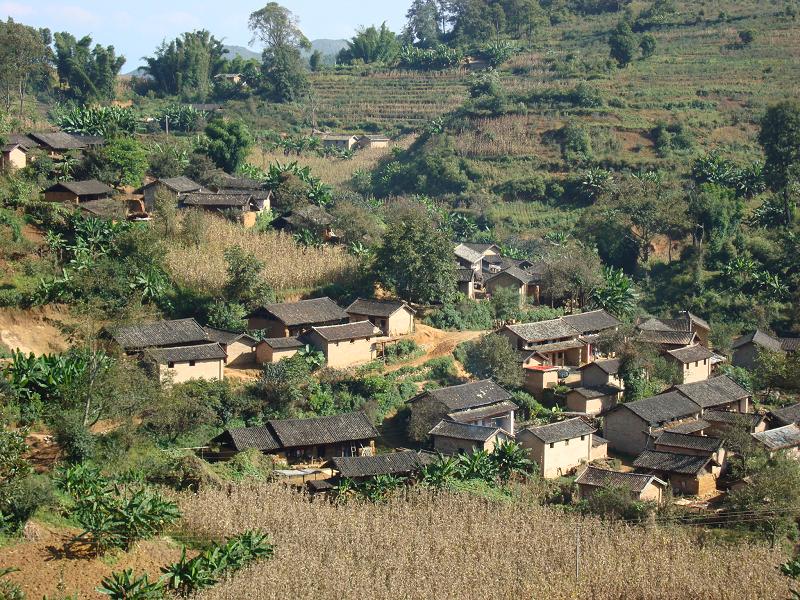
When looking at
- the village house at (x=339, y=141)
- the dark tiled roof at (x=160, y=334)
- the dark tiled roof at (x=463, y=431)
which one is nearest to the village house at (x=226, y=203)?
the dark tiled roof at (x=160, y=334)

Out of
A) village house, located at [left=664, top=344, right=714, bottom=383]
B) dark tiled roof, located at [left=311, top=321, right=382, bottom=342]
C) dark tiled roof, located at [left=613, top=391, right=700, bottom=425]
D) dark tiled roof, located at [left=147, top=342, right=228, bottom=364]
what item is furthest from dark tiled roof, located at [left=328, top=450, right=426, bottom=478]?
village house, located at [left=664, top=344, right=714, bottom=383]

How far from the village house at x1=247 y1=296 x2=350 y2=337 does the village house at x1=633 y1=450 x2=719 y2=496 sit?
10.5 meters

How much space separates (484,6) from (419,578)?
64295mm

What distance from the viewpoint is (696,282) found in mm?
42344

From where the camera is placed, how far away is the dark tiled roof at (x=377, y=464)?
1038 inches

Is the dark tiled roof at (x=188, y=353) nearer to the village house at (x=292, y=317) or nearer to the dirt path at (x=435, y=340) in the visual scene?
the village house at (x=292, y=317)

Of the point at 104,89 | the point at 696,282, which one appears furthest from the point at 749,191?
the point at 104,89

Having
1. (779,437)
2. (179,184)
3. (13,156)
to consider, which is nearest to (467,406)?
(779,437)

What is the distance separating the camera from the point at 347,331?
107 feet

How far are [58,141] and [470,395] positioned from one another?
2087 cm

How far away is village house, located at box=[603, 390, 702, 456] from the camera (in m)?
31.0

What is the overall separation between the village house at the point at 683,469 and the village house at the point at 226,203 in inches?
701

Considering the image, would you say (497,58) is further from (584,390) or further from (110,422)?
(110,422)

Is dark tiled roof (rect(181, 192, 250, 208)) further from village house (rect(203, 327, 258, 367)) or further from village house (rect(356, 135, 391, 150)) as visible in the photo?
village house (rect(356, 135, 391, 150))
